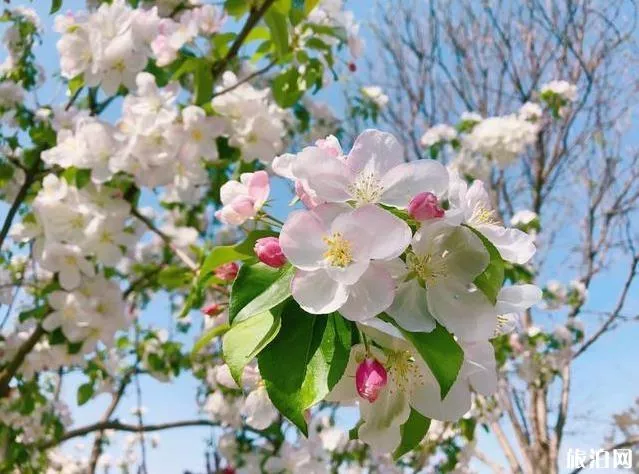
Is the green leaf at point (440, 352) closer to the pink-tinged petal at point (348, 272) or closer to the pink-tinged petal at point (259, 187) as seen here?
the pink-tinged petal at point (348, 272)

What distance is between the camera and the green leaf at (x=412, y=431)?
638 millimetres

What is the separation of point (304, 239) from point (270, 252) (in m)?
0.03

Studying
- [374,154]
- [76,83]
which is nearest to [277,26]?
[76,83]

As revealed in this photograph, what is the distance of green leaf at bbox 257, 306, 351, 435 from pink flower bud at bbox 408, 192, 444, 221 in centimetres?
11

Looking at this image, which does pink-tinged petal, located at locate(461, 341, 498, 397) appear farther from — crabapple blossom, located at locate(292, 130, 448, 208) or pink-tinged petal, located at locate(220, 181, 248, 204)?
pink-tinged petal, located at locate(220, 181, 248, 204)

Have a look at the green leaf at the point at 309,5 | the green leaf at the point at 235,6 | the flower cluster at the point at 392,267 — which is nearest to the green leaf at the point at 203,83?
the green leaf at the point at 235,6

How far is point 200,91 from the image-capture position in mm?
1773

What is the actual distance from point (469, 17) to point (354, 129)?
1.65m

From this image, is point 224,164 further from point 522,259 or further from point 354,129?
point 354,129

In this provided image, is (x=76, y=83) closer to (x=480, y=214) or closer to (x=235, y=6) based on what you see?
(x=235, y=6)

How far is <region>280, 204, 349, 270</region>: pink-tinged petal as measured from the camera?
21.7 inches

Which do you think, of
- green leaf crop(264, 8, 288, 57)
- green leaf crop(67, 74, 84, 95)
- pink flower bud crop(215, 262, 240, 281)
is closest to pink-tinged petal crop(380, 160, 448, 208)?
pink flower bud crop(215, 262, 240, 281)

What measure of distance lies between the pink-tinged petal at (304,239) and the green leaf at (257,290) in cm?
3

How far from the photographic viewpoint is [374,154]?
61cm
